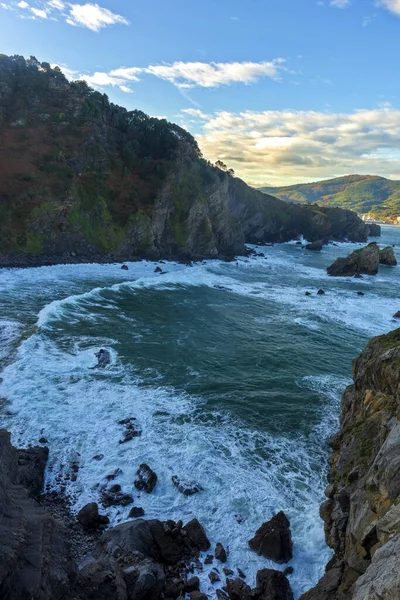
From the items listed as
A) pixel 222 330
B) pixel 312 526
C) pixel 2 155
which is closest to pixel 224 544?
A: pixel 312 526

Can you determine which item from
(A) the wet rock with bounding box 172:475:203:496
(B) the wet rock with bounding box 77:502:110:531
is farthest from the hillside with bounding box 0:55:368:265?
(A) the wet rock with bounding box 172:475:203:496

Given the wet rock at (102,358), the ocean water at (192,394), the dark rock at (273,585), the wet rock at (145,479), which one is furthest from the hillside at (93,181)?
the dark rock at (273,585)

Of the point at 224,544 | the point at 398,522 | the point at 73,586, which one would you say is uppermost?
the point at 398,522

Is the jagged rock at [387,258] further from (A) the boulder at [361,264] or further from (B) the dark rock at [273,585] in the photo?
(B) the dark rock at [273,585]

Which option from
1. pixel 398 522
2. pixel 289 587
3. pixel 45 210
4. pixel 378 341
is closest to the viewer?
pixel 398 522

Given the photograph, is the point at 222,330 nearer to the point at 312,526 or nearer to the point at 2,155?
the point at 312,526
